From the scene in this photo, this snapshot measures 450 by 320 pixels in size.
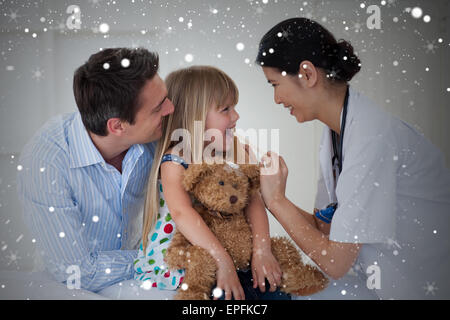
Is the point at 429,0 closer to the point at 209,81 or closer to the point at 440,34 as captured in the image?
the point at 440,34

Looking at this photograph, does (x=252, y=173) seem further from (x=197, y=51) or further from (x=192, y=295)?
(x=197, y=51)

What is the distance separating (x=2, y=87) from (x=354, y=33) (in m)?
1.17

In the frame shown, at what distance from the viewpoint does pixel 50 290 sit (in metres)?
1.12

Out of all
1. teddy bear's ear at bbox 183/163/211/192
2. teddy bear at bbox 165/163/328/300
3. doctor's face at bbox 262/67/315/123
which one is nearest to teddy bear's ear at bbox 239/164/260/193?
teddy bear at bbox 165/163/328/300

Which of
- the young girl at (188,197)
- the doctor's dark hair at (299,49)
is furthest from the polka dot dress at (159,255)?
the doctor's dark hair at (299,49)

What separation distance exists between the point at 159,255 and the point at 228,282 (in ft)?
0.82

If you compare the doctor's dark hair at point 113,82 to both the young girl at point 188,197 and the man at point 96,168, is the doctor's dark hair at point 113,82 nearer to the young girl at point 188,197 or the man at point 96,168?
the man at point 96,168

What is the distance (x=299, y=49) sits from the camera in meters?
1.07

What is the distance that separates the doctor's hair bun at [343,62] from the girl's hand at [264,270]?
56 cm

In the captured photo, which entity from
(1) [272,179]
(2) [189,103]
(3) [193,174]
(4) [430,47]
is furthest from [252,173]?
(4) [430,47]

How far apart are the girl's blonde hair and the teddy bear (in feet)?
0.39

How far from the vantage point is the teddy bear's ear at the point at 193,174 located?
3.39 ft

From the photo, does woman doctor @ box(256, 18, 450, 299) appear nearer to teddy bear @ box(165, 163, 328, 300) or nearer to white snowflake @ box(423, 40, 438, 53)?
teddy bear @ box(165, 163, 328, 300)
